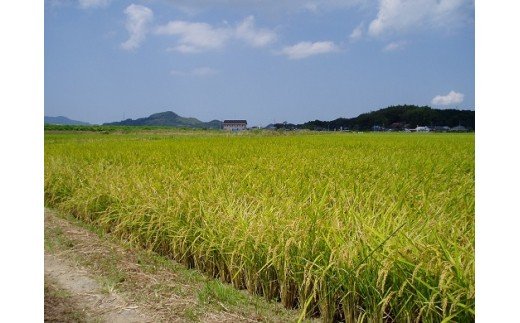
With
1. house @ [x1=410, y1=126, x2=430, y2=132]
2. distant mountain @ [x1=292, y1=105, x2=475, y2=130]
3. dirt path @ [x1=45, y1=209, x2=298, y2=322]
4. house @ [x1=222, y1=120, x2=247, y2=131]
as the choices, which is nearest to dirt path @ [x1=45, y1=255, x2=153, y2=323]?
dirt path @ [x1=45, y1=209, x2=298, y2=322]

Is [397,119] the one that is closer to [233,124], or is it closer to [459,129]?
[459,129]

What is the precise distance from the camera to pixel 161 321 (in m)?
2.34

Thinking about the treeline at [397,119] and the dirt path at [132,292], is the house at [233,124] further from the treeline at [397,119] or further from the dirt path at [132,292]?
the dirt path at [132,292]

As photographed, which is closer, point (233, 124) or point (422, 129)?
point (422, 129)

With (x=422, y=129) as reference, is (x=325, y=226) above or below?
below

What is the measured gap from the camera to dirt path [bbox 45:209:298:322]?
93.7 inches

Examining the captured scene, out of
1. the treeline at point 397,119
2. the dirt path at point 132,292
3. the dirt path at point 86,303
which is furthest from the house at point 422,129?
the dirt path at point 86,303

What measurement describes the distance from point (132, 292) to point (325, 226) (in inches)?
48.0

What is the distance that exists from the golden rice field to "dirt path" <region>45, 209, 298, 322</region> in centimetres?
14

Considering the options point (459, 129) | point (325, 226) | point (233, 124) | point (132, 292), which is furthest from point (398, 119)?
point (132, 292)

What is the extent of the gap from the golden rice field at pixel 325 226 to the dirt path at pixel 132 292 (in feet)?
0.44

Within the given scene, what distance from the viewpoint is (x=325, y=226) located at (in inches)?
98.4

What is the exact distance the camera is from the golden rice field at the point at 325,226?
200cm

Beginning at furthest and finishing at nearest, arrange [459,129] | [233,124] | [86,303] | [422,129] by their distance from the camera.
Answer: [233,124], [422,129], [86,303], [459,129]
